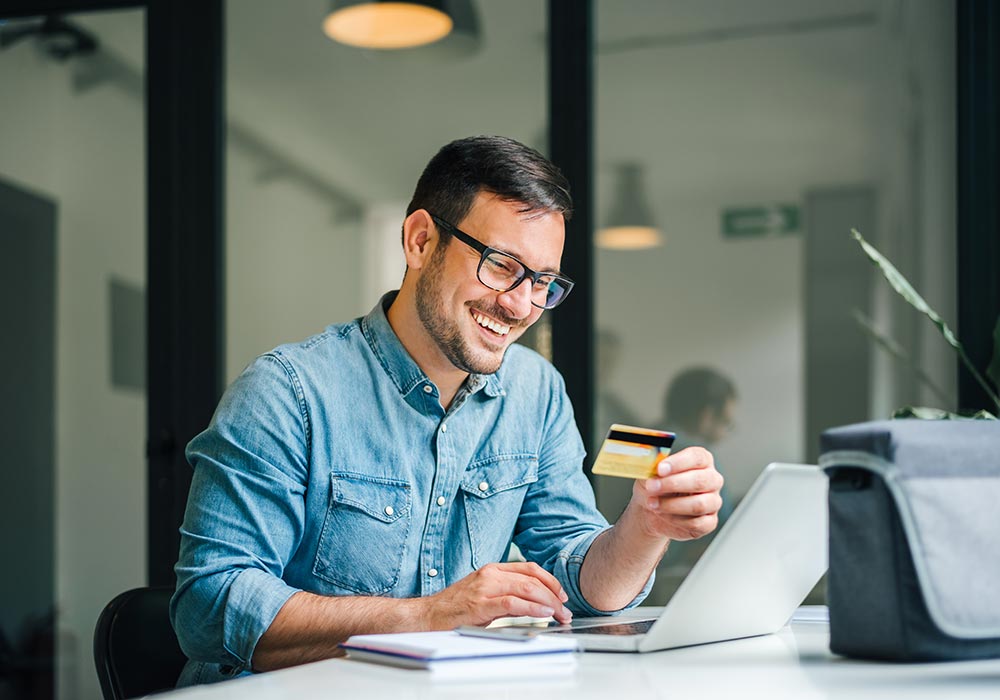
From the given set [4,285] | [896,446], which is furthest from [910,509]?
[4,285]

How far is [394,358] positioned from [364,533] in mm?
288

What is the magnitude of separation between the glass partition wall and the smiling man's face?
49.1 inches

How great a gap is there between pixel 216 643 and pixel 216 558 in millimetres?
112

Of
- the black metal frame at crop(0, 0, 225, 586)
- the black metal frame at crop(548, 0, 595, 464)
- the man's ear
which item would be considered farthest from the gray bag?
the black metal frame at crop(0, 0, 225, 586)

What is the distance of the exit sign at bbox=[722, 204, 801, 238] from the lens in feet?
9.85

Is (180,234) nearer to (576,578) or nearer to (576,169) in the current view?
(576,169)

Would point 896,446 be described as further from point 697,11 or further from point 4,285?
point 4,285

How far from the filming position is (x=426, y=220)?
6.20 feet

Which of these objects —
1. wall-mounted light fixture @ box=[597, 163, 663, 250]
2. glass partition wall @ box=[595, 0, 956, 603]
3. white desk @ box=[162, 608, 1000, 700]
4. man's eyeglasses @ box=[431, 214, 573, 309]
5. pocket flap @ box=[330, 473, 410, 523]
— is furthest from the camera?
wall-mounted light fixture @ box=[597, 163, 663, 250]

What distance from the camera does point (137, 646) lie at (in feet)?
5.15

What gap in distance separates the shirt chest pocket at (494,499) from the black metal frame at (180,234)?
1.48 metres

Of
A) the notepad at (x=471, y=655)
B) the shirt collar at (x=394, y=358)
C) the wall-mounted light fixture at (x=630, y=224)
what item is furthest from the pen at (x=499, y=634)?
the wall-mounted light fixture at (x=630, y=224)

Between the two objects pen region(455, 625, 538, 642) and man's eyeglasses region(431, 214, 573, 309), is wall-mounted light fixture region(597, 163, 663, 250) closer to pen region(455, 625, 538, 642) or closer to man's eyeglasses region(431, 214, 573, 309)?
man's eyeglasses region(431, 214, 573, 309)

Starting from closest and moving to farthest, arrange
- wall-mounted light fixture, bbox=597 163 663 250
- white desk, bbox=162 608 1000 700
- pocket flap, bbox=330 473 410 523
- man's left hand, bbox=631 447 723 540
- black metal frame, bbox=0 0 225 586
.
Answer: white desk, bbox=162 608 1000 700, man's left hand, bbox=631 447 723 540, pocket flap, bbox=330 473 410 523, wall-mounted light fixture, bbox=597 163 663 250, black metal frame, bbox=0 0 225 586
